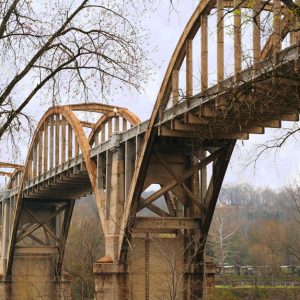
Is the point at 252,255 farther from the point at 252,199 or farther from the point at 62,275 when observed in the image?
the point at 252,199

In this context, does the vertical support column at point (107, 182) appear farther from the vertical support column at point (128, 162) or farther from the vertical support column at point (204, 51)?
the vertical support column at point (204, 51)

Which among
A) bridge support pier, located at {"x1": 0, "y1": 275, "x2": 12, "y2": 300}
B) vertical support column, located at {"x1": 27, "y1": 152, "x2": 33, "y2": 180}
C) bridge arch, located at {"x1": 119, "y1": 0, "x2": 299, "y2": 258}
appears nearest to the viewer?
bridge arch, located at {"x1": 119, "y1": 0, "x2": 299, "y2": 258}

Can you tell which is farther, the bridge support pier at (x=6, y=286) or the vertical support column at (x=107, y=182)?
the bridge support pier at (x=6, y=286)

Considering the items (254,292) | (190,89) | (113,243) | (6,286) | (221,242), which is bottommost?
(254,292)

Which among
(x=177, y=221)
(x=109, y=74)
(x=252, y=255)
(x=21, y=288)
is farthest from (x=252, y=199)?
(x=109, y=74)

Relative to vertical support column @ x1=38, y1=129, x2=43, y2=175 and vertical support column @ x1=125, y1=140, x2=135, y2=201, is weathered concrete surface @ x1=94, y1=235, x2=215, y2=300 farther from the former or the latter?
vertical support column @ x1=38, y1=129, x2=43, y2=175

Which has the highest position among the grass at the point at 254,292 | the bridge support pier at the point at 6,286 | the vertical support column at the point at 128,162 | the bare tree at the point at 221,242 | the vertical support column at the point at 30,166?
the vertical support column at the point at 30,166

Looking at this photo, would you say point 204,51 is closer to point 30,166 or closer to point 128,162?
point 128,162

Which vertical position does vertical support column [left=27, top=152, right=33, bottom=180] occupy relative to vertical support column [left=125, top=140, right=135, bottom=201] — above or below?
above

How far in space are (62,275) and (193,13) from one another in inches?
1254

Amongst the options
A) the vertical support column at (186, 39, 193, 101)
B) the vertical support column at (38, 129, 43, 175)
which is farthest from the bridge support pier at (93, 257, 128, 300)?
the vertical support column at (38, 129, 43, 175)

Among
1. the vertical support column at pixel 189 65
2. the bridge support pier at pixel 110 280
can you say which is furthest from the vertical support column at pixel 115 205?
the vertical support column at pixel 189 65

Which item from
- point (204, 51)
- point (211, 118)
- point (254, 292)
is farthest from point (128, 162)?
point (254, 292)

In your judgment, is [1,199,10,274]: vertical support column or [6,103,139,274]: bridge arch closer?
[6,103,139,274]: bridge arch
